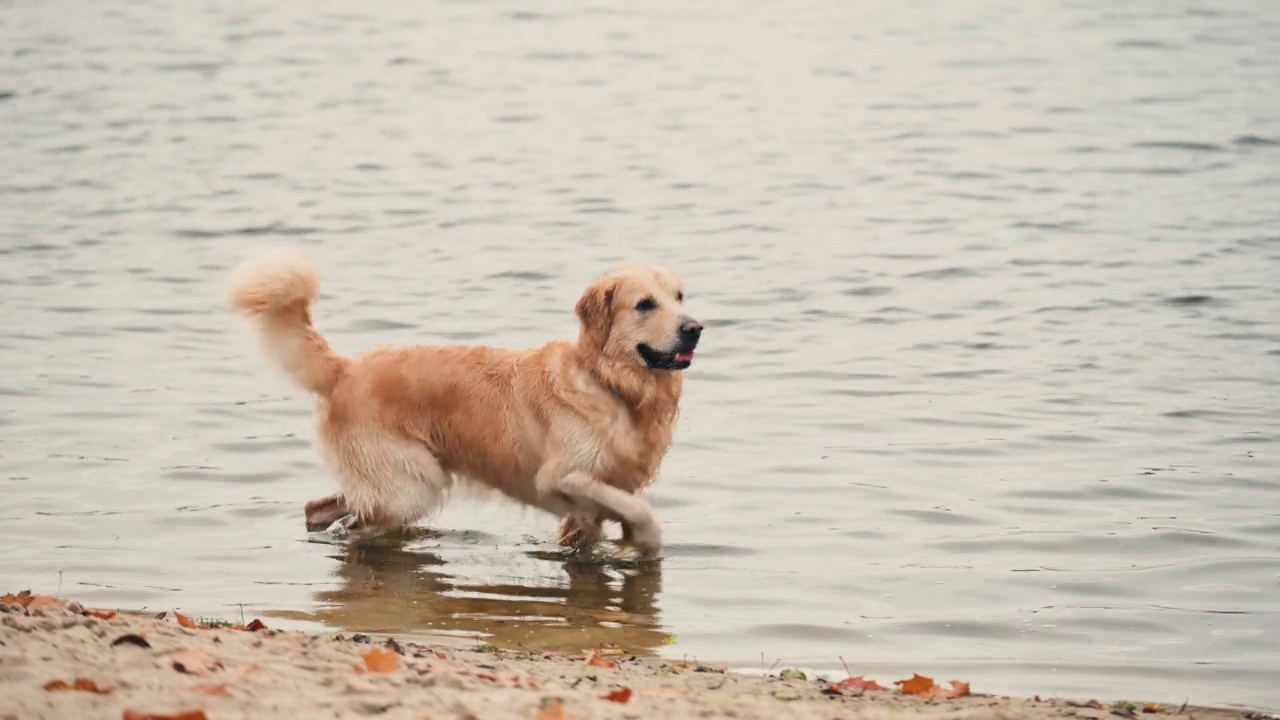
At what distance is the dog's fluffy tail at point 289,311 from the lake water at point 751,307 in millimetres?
239

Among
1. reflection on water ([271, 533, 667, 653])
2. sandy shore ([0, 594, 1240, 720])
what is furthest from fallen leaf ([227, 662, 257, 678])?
reflection on water ([271, 533, 667, 653])

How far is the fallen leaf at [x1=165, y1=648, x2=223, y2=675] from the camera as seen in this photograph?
183 inches

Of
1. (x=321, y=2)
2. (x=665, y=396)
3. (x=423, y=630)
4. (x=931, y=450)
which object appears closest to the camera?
(x=423, y=630)

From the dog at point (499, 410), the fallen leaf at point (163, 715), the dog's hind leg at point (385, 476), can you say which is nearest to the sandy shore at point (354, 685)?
the fallen leaf at point (163, 715)

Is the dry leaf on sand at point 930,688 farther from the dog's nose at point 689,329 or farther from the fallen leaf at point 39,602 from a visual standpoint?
the fallen leaf at point 39,602

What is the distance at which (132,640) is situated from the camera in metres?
4.86

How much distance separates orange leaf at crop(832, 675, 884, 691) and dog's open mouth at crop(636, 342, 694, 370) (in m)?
2.34

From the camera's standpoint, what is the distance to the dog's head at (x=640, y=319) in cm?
775

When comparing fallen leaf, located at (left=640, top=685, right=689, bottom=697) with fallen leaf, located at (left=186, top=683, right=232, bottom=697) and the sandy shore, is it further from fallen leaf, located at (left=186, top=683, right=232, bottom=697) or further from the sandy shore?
fallen leaf, located at (left=186, top=683, right=232, bottom=697)

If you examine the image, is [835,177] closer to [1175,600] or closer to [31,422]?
[31,422]

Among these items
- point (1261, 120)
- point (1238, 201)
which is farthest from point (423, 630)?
point (1261, 120)

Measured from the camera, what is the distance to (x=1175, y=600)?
716 cm

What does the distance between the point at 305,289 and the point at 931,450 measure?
407 centimetres

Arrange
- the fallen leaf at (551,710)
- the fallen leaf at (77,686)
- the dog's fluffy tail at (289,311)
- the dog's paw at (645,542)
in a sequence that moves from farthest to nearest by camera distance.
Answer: the dog's fluffy tail at (289,311) → the dog's paw at (645,542) → the fallen leaf at (551,710) → the fallen leaf at (77,686)
